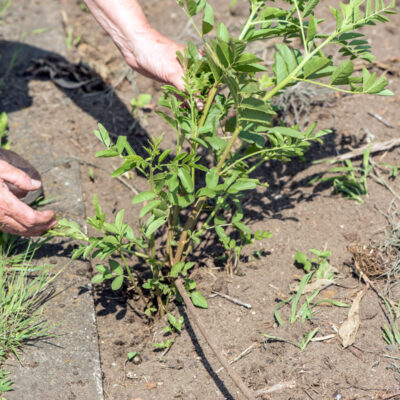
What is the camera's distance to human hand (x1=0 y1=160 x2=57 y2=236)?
1.95 metres

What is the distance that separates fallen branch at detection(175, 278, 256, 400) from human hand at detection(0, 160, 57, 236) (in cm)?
62

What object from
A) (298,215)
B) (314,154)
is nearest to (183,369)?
(298,215)

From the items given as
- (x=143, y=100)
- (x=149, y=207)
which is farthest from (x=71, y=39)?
(x=149, y=207)

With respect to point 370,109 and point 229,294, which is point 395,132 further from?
point 229,294

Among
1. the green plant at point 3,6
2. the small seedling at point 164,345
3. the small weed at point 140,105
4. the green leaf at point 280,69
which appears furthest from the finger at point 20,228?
the green plant at point 3,6

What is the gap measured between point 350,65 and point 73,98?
7.36 ft

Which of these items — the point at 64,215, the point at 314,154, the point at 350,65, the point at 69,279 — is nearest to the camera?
the point at 350,65

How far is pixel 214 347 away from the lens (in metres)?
1.70

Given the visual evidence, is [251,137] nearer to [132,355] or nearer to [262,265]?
[262,265]

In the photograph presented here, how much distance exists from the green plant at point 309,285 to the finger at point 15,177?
1.20 meters

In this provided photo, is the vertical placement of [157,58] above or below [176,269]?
above

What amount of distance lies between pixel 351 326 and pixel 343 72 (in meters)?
1.06

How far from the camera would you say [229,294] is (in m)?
→ 2.21

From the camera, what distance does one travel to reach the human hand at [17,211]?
195cm
